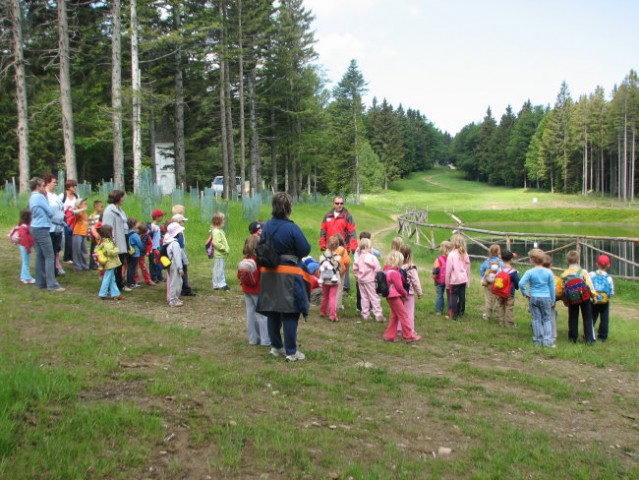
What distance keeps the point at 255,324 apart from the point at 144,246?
4.38 metres

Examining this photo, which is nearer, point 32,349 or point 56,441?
point 56,441

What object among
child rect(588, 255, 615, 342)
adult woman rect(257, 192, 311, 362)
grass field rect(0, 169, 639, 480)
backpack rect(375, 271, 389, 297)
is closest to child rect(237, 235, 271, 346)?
grass field rect(0, 169, 639, 480)

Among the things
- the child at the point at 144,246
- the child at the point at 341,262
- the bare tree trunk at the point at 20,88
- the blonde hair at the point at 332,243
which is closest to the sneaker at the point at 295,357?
the blonde hair at the point at 332,243

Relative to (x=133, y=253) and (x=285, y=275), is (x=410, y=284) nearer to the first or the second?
(x=285, y=275)

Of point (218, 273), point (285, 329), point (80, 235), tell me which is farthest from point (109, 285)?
point (285, 329)

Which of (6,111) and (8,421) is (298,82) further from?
(8,421)

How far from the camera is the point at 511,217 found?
177ft

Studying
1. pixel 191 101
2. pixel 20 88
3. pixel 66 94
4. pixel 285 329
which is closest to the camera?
pixel 285 329

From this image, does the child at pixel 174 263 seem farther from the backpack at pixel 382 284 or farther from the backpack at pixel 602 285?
the backpack at pixel 602 285

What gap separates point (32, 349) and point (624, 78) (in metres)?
73.5

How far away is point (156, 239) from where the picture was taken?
1057cm

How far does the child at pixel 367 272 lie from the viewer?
29.1 ft

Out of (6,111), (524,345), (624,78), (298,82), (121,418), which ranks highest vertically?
(624,78)

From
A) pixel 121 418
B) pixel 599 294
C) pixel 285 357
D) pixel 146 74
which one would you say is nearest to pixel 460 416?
pixel 285 357
